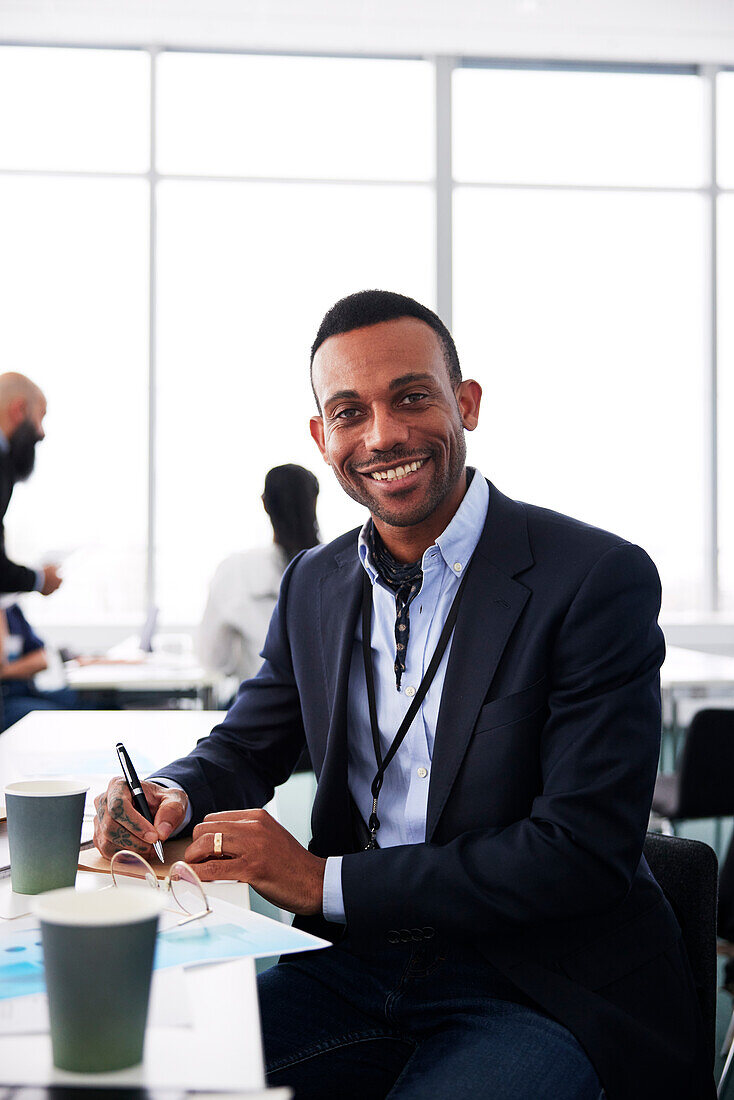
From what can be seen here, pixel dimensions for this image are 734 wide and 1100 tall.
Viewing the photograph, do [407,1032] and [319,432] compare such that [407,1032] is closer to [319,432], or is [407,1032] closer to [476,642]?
[476,642]

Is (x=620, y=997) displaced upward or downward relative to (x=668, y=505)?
downward

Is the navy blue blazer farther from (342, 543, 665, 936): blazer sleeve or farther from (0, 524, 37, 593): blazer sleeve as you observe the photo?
(0, 524, 37, 593): blazer sleeve

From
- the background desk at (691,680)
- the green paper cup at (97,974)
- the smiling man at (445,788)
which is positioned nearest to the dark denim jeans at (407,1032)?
the smiling man at (445,788)

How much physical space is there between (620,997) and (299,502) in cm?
265

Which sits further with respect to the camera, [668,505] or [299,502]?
[668,505]

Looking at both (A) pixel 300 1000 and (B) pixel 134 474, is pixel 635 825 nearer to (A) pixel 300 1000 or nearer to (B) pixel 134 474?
(A) pixel 300 1000

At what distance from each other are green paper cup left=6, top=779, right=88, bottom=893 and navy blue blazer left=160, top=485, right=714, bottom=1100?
11.9 inches

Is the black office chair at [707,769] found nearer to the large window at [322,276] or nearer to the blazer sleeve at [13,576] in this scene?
the blazer sleeve at [13,576]

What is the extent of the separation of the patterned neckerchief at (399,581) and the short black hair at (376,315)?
0.28 m

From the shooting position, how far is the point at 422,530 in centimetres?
155

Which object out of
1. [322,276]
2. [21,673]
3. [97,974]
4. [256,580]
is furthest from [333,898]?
[322,276]

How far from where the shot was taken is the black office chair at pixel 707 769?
3111 millimetres

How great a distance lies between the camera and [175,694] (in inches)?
192

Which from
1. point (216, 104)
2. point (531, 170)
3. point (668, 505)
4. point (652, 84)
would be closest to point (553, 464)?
point (668, 505)
